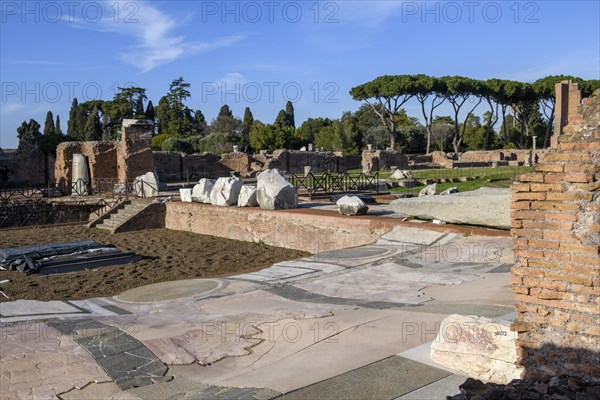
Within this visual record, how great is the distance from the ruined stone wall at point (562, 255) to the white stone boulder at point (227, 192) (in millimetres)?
13106

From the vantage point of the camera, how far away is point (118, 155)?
2612 cm

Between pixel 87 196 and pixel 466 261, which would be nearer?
pixel 466 261

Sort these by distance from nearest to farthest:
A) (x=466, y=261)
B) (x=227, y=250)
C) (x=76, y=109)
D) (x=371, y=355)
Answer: (x=371, y=355), (x=466, y=261), (x=227, y=250), (x=76, y=109)

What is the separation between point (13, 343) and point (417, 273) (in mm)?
5181

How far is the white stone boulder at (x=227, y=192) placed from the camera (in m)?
16.7

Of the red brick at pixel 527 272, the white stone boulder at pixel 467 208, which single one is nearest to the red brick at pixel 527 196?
the red brick at pixel 527 272

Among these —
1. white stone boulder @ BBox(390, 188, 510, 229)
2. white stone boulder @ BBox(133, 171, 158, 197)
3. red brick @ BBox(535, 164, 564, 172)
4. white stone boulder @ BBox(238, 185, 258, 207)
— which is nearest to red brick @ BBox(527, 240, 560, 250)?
red brick @ BBox(535, 164, 564, 172)

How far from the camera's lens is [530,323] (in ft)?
13.1

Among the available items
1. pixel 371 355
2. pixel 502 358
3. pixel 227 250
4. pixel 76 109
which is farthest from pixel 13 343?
pixel 76 109

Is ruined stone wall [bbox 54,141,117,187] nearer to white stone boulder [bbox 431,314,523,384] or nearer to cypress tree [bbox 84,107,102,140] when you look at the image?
white stone boulder [bbox 431,314,523,384]

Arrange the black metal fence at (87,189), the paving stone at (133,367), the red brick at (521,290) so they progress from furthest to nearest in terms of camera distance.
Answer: the black metal fence at (87,189), the paving stone at (133,367), the red brick at (521,290)

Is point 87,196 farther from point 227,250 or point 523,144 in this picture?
point 523,144

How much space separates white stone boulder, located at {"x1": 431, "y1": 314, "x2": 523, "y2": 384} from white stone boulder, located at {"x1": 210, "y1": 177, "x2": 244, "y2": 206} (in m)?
12.5

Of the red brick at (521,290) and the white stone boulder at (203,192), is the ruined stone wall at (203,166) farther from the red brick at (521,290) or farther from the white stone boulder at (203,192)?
the red brick at (521,290)
